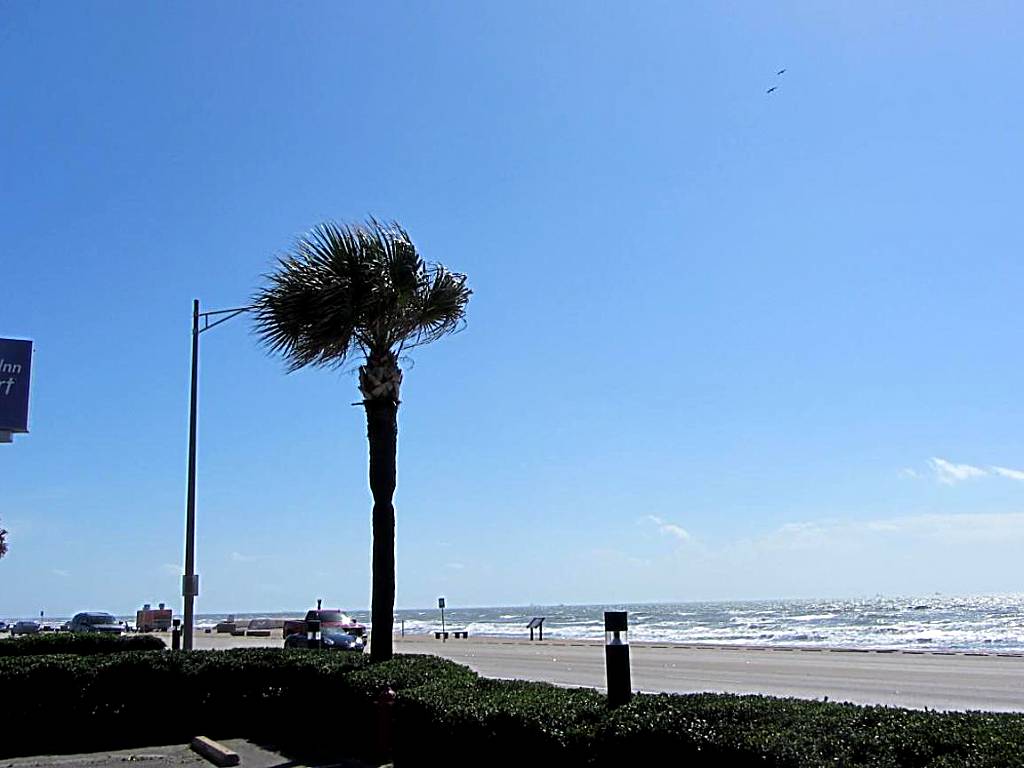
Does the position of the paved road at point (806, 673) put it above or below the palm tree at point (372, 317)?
below

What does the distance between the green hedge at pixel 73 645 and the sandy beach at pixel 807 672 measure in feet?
32.4

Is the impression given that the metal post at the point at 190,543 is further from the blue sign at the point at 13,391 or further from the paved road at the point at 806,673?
the paved road at the point at 806,673

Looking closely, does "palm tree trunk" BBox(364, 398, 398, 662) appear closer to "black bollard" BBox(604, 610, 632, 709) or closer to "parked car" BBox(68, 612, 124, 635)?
"black bollard" BBox(604, 610, 632, 709)

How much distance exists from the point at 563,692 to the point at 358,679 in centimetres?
312

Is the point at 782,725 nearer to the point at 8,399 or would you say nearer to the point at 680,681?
the point at 8,399

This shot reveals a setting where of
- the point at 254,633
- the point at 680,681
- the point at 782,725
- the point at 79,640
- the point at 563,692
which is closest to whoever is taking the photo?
the point at 782,725

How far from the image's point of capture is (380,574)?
44.9 feet

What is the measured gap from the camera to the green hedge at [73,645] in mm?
16141

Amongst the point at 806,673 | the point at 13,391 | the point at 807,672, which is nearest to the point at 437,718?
the point at 13,391

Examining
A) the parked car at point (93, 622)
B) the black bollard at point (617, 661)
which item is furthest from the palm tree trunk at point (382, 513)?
the parked car at point (93, 622)

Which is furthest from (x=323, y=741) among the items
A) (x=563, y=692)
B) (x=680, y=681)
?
(x=680, y=681)

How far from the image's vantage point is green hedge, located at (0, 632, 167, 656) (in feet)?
53.0

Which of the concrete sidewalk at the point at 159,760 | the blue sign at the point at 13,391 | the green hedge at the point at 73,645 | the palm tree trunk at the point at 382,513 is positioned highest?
the blue sign at the point at 13,391

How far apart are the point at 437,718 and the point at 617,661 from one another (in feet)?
5.72
